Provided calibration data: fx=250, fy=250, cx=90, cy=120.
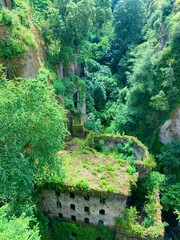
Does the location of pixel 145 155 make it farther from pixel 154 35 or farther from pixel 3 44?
pixel 154 35

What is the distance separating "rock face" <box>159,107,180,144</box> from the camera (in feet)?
124

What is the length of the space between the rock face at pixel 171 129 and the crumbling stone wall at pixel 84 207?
59.3 feet

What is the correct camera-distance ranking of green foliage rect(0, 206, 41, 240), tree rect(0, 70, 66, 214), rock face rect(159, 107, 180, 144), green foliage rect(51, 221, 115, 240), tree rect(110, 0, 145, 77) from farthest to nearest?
tree rect(110, 0, 145, 77)
rock face rect(159, 107, 180, 144)
green foliage rect(51, 221, 115, 240)
tree rect(0, 70, 66, 214)
green foliage rect(0, 206, 41, 240)


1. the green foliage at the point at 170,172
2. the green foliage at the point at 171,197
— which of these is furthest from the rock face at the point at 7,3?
the green foliage at the point at 171,197

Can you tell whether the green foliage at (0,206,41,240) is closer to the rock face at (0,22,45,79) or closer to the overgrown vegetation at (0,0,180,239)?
the overgrown vegetation at (0,0,180,239)

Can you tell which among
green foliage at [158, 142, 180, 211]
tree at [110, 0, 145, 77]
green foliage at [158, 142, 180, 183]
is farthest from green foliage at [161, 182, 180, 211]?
tree at [110, 0, 145, 77]

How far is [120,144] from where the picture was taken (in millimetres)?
30891

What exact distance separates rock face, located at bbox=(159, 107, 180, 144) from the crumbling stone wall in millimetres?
18060

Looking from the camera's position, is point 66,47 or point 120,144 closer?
point 120,144

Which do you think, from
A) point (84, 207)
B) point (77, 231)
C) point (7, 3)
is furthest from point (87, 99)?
point (77, 231)

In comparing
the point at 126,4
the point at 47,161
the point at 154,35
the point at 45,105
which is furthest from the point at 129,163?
the point at 126,4

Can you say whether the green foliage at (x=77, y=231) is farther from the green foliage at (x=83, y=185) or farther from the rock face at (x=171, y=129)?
the rock face at (x=171, y=129)

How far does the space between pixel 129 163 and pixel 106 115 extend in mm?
18284

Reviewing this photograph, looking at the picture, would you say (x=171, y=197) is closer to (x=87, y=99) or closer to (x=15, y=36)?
(x=87, y=99)
